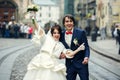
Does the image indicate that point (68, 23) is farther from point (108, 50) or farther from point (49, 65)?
point (108, 50)

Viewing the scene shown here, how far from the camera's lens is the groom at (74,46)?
859 centimetres

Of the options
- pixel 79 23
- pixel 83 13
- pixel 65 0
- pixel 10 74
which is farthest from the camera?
pixel 65 0

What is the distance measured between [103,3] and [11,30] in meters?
23.1

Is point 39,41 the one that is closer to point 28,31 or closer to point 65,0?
point 28,31

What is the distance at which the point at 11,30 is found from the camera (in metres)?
49.4

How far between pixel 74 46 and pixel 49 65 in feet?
1.91

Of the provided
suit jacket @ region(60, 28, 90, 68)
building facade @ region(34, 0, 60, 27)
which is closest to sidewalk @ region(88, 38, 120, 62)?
suit jacket @ region(60, 28, 90, 68)

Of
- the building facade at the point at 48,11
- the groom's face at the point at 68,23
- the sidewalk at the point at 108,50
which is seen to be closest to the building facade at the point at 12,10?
the sidewalk at the point at 108,50

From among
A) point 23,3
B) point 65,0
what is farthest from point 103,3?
point 65,0

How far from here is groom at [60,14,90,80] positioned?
28.2 feet

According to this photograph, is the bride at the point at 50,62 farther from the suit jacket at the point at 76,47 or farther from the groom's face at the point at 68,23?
the groom's face at the point at 68,23

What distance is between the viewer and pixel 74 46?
8.63m

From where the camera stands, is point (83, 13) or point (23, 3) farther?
point (83, 13)

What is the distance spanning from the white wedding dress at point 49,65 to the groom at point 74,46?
4.6 inches
